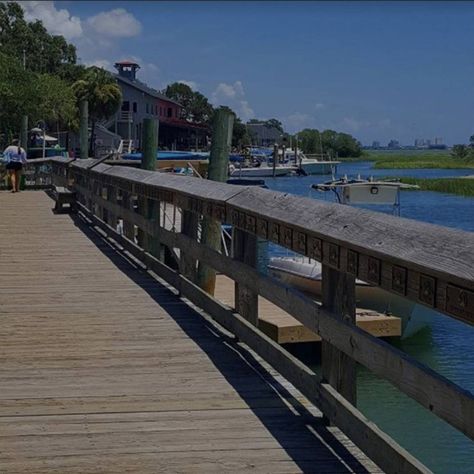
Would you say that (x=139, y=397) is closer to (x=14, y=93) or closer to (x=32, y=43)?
(x=14, y=93)

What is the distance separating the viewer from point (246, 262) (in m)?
6.21

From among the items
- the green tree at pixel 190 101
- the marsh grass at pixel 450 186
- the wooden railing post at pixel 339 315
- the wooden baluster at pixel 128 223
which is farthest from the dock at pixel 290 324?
the green tree at pixel 190 101

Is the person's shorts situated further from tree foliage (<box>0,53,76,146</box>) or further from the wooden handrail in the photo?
the wooden handrail

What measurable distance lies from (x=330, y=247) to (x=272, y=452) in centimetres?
95

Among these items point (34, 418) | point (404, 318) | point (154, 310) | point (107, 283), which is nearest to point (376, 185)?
point (404, 318)

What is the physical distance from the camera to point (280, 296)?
17.5 ft

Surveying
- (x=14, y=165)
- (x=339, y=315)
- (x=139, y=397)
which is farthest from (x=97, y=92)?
(x=339, y=315)

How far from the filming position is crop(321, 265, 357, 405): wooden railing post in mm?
4340

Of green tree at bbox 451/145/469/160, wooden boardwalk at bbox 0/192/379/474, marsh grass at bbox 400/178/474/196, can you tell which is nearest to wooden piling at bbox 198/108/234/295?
wooden boardwalk at bbox 0/192/379/474

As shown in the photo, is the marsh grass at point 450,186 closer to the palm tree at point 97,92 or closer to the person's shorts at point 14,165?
the palm tree at point 97,92

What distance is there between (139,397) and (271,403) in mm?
735

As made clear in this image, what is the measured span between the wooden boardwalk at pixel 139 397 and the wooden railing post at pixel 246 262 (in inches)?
9.7

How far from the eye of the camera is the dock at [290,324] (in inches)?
396

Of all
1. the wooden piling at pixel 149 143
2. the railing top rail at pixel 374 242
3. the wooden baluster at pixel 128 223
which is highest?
the wooden piling at pixel 149 143
